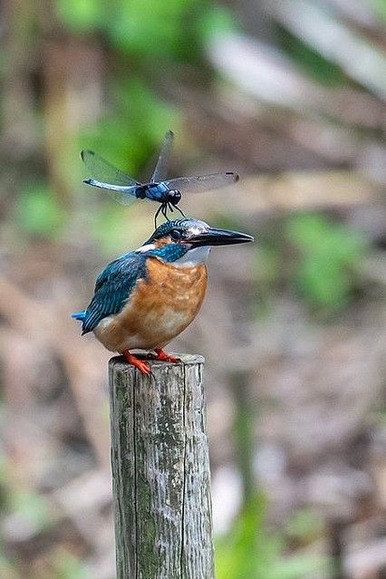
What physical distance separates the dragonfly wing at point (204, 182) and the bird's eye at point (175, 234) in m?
0.21

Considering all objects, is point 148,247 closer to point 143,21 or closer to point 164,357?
point 164,357

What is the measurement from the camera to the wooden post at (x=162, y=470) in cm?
261

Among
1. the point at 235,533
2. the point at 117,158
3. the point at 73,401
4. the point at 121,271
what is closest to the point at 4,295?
the point at 73,401

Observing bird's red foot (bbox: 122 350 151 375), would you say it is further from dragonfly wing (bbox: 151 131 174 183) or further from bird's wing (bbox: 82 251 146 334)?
dragonfly wing (bbox: 151 131 174 183)

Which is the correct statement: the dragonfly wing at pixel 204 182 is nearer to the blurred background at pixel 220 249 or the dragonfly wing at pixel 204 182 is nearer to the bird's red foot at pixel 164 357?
the bird's red foot at pixel 164 357

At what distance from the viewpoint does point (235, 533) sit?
391cm

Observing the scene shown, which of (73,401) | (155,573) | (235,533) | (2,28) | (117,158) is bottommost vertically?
(155,573)

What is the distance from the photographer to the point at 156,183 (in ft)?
9.06

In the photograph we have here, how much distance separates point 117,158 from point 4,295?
169 centimetres

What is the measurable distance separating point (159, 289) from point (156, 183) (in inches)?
10.8

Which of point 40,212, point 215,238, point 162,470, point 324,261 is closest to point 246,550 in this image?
point 162,470

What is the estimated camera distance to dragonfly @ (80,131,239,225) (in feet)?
9.03

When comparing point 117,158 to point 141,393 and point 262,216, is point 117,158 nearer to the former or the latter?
point 262,216

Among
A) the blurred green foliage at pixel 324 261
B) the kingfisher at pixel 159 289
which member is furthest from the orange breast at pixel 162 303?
the blurred green foliage at pixel 324 261
